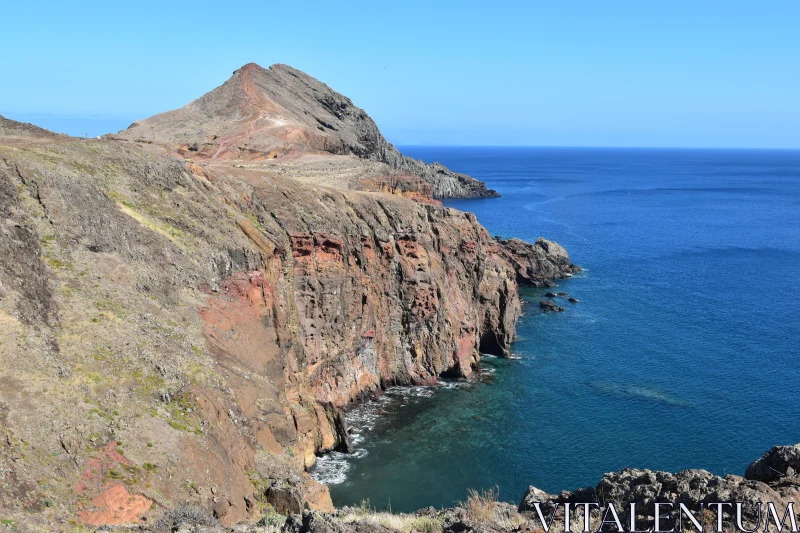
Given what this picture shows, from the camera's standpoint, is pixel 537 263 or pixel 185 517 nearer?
pixel 185 517

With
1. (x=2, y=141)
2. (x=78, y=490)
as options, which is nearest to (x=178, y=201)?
(x=2, y=141)

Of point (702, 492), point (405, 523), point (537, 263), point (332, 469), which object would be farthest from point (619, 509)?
point (537, 263)

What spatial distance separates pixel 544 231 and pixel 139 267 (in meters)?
121

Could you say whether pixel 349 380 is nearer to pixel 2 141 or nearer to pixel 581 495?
pixel 2 141

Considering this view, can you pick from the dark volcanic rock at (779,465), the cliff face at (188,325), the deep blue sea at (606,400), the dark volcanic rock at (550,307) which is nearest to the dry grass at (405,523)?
the cliff face at (188,325)

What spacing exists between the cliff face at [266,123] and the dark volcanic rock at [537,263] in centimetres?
2325

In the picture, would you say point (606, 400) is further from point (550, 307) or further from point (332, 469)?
point (550, 307)

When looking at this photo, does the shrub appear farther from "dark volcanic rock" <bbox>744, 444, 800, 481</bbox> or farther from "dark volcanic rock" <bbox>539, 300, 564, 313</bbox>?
"dark volcanic rock" <bbox>539, 300, 564, 313</bbox>

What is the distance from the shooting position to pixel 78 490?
2423 cm

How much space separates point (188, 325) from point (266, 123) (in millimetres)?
72069

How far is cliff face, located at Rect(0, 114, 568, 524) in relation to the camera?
26484 millimetres

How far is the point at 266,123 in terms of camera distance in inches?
4082

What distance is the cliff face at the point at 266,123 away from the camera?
93.6m

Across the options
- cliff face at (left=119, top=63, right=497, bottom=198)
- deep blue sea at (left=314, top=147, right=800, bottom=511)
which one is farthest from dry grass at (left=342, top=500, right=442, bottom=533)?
cliff face at (left=119, top=63, right=497, bottom=198)
